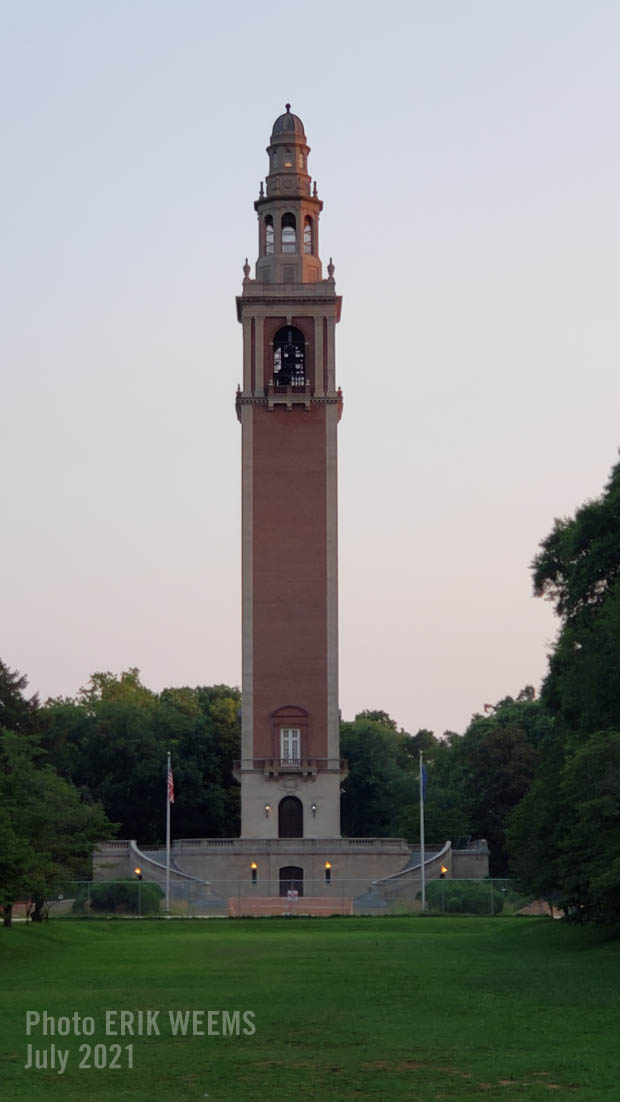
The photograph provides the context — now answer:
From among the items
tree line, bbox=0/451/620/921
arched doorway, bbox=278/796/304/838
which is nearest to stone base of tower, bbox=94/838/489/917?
arched doorway, bbox=278/796/304/838

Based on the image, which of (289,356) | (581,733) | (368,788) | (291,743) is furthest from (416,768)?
(581,733)

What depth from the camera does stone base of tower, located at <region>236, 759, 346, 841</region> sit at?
8775 cm

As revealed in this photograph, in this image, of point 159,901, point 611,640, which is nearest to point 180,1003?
point 611,640

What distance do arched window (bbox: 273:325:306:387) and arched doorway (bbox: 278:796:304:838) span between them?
76.4 ft

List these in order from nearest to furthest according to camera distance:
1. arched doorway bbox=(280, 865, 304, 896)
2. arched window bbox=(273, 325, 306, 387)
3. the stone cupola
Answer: arched doorway bbox=(280, 865, 304, 896) < arched window bbox=(273, 325, 306, 387) < the stone cupola

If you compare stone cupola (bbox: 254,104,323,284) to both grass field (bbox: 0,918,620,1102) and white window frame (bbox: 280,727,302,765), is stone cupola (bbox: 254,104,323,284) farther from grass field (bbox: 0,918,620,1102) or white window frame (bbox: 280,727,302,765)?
grass field (bbox: 0,918,620,1102)

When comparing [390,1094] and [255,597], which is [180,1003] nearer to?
[390,1094]

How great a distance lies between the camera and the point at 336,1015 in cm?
2603

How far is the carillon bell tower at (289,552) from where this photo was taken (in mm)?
88000

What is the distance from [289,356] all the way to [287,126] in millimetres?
14931

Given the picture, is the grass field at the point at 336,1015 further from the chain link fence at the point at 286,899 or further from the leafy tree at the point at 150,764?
the leafy tree at the point at 150,764

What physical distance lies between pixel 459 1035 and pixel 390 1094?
5.10 m

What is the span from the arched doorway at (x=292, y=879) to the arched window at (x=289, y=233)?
35.6 metres

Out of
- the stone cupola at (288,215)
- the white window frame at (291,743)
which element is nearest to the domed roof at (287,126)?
the stone cupola at (288,215)
